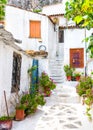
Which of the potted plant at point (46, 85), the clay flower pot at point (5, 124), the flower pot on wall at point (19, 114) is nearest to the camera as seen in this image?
the clay flower pot at point (5, 124)

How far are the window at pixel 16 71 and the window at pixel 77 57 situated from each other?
33.4 ft

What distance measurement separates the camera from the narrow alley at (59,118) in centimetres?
856

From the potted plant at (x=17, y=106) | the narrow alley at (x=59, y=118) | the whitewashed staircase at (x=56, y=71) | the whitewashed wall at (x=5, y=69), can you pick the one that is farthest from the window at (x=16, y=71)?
the whitewashed staircase at (x=56, y=71)

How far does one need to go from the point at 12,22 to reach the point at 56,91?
704cm

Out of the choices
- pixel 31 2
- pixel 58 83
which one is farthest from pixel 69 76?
pixel 31 2

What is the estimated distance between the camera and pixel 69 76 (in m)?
20.0

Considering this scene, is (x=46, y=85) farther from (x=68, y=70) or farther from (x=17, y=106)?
(x=17, y=106)

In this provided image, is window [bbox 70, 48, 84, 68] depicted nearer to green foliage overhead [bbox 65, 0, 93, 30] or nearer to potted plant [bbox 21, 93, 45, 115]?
potted plant [bbox 21, 93, 45, 115]

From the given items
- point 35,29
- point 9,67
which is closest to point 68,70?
point 35,29

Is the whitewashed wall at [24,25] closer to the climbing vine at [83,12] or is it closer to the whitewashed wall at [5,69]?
the whitewashed wall at [5,69]

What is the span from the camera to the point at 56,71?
20625 mm

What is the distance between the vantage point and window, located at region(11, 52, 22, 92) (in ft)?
35.1

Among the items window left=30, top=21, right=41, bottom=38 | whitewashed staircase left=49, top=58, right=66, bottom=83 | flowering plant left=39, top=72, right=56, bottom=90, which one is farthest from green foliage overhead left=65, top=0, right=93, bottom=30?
window left=30, top=21, right=41, bottom=38

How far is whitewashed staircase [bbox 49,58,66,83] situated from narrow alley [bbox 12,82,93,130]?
5.70 metres
